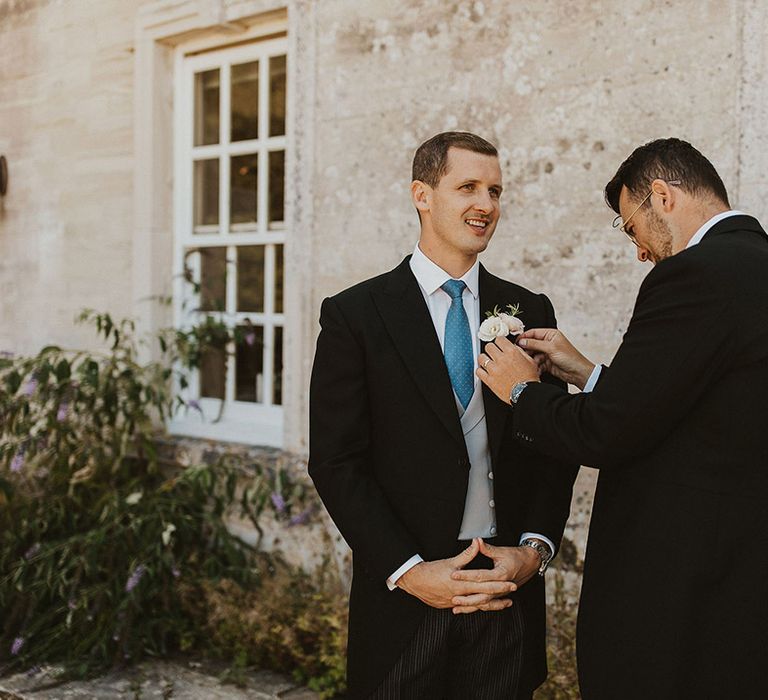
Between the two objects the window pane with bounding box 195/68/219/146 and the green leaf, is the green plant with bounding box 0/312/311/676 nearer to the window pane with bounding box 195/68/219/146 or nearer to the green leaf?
the green leaf

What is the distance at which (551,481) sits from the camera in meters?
2.45

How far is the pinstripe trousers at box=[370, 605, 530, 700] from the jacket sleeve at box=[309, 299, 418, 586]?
0.18 meters

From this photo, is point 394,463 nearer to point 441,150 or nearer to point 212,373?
point 441,150

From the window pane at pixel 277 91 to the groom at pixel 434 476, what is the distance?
2866mm

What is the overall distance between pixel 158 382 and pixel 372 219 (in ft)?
5.24

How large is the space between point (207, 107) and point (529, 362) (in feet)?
12.6

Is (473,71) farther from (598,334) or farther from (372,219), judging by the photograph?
(598,334)

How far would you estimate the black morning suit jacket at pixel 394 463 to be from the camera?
232cm

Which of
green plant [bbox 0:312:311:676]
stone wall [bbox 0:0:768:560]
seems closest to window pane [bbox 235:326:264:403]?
green plant [bbox 0:312:311:676]

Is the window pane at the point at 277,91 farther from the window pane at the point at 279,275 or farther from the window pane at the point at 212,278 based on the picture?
the window pane at the point at 212,278

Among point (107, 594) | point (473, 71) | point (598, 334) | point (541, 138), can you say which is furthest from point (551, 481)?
point (107, 594)

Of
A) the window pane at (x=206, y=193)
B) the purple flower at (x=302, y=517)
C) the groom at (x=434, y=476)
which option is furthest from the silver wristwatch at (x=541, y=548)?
the window pane at (x=206, y=193)

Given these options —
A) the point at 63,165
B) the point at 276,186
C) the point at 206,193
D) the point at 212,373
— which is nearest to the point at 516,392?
the point at 276,186

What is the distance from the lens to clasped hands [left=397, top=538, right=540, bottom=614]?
2234mm
